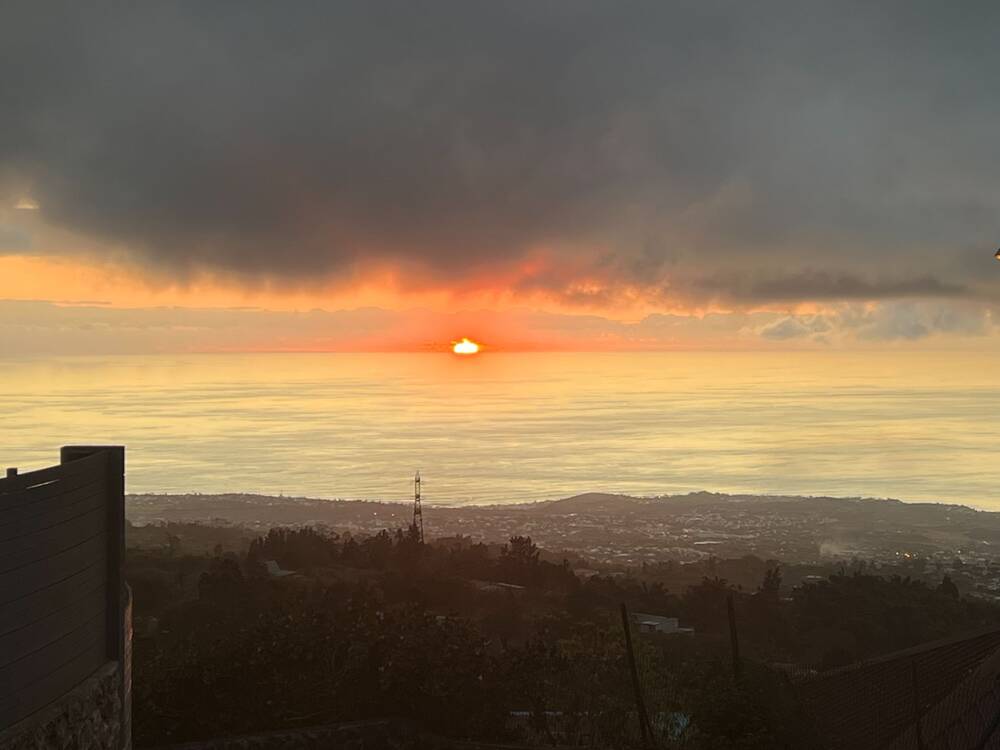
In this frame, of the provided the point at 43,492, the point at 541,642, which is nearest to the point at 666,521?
the point at 541,642

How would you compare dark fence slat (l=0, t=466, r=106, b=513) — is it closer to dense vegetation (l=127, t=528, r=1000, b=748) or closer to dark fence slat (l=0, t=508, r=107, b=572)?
dark fence slat (l=0, t=508, r=107, b=572)

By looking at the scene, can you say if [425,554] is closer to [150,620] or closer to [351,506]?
[150,620]

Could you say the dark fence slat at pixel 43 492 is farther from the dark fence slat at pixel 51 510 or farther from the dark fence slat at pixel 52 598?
the dark fence slat at pixel 52 598

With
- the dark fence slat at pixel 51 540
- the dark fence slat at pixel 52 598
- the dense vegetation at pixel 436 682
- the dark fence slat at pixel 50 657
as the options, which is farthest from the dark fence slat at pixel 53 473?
the dense vegetation at pixel 436 682

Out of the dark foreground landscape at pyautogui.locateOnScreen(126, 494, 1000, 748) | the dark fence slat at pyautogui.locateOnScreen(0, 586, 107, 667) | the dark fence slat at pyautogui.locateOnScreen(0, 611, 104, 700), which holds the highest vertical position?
the dark fence slat at pyautogui.locateOnScreen(0, 586, 107, 667)

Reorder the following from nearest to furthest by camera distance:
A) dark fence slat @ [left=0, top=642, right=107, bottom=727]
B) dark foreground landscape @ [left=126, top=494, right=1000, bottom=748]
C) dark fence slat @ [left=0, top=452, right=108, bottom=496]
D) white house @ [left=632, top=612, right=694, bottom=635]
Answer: dark fence slat @ [left=0, top=642, right=107, bottom=727] → dark fence slat @ [left=0, top=452, right=108, bottom=496] → dark foreground landscape @ [left=126, top=494, right=1000, bottom=748] → white house @ [left=632, top=612, right=694, bottom=635]

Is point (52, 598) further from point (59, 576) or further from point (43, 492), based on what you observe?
point (43, 492)

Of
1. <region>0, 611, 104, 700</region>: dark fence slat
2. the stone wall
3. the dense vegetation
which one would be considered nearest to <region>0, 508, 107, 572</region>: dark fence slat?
<region>0, 611, 104, 700</region>: dark fence slat
